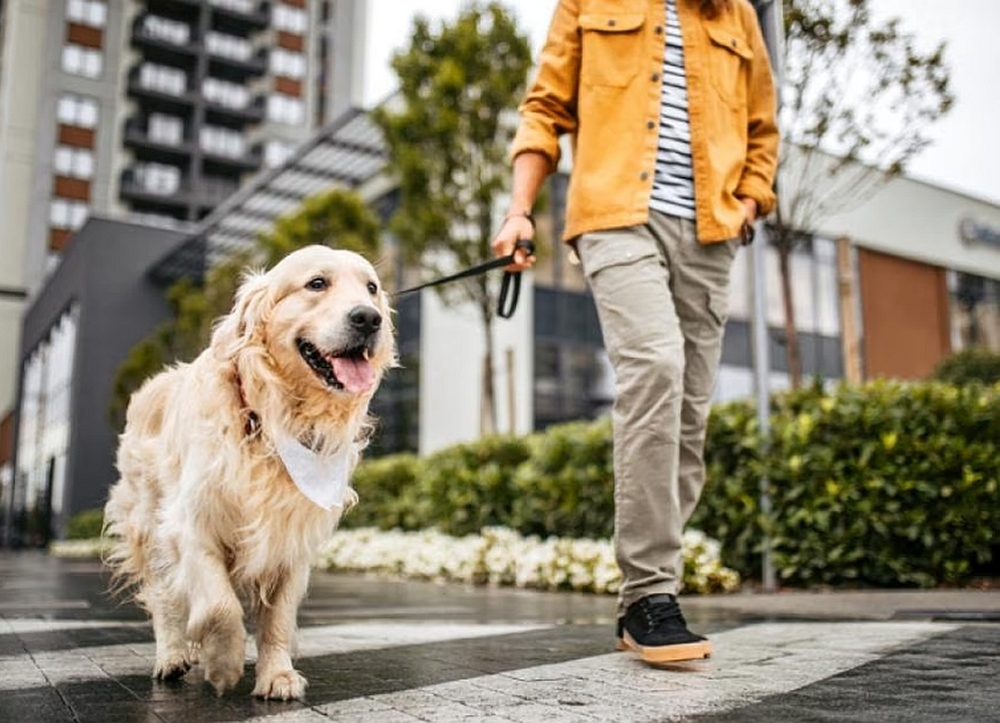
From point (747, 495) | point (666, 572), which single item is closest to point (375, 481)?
point (747, 495)

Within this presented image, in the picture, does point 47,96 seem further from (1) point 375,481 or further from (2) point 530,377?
(1) point 375,481

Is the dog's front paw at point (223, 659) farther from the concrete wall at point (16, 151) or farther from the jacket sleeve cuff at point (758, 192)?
the concrete wall at point (16, 151)

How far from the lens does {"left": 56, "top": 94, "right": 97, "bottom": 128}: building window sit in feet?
162

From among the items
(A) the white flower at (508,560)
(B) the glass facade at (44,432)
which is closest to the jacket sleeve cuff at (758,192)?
(A) the white flower at (508,560)

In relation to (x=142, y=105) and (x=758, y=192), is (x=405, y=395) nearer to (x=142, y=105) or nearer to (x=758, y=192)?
(x=758, y=192)

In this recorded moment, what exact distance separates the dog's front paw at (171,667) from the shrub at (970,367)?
19251 mm

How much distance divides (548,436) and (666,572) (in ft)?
18.4

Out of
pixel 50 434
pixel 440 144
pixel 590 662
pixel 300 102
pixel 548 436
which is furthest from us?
pixel 300 102

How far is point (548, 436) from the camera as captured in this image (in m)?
8.91

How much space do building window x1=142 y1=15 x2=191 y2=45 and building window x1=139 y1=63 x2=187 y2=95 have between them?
4.88ft

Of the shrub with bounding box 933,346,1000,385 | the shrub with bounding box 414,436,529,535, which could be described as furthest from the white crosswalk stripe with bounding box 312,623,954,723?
the shrub with bounding box 933,346,1000,385

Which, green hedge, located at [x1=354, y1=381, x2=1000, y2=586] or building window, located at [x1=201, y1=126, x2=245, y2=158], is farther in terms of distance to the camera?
building window, located at [x1=201, y1=126, x2=245, y2=158]

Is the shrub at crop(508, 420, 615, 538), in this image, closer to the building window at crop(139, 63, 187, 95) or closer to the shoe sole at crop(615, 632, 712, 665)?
the shoe sole at crop(615, 632, 712, 665)

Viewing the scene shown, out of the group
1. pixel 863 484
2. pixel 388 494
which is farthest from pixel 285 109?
pixel 863 484
